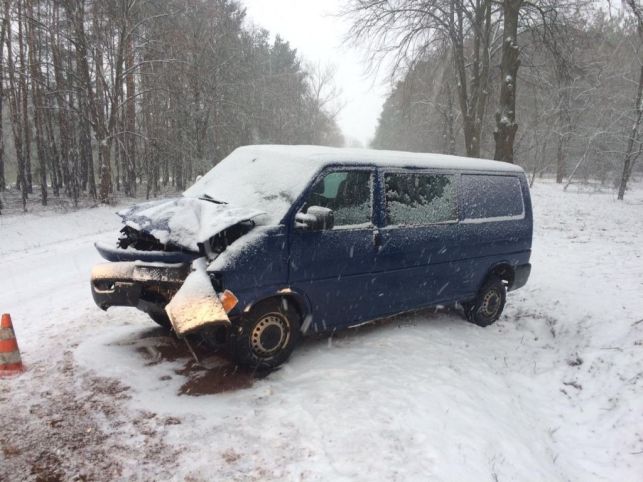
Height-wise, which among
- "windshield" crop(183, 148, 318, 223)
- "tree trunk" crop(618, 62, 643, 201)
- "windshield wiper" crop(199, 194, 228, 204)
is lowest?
"windshield wiper" crop(199, 194, 228, 204)

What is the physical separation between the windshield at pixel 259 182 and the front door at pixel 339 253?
0.61 feet

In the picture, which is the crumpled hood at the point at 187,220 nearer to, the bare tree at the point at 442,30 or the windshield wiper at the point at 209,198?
the windshield wiper at the point at 209,198

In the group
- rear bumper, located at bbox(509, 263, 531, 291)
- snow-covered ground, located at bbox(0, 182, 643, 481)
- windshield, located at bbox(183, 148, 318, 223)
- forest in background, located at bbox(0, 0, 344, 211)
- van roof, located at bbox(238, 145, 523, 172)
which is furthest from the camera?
forest in background, located at bbox(0, 0, 344, 211)

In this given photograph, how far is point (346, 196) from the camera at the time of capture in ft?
15.0

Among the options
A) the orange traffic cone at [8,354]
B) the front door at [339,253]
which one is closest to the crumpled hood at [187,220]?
the front door at [339,253]

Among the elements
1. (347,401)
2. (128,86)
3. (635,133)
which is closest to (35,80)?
(128,86)

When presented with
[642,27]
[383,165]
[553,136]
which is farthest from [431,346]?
[553,136]

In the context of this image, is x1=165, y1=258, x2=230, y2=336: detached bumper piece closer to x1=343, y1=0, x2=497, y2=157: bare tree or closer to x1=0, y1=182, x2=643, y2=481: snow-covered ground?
x1=0, y1=182, x2=643, y2=481: snow-covered ground

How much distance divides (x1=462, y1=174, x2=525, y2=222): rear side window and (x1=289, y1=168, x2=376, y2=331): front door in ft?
5.49

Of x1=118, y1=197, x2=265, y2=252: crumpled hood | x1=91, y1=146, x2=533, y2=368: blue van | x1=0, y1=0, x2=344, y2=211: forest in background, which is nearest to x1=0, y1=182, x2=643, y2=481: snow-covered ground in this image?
x1=91, y1=146, x2=533, y2=368: blue van

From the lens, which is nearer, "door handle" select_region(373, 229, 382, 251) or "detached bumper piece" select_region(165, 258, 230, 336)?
"detached bumper piece" select_region(165, 258, 230, 336)

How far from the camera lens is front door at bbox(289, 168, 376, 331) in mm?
4242

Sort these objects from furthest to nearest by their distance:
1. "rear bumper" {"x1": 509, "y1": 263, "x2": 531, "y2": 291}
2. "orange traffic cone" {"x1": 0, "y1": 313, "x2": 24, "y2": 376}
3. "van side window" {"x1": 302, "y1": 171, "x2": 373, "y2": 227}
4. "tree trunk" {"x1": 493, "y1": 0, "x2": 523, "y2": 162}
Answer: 1. "tree trunk" {"x1": 493, "y1": 0, "x2": 523, "y2": 162}
2. "rear bumper" {"x1": 509, "y1": 263, "x2": 531, "y2": 291}
3. "van side window" {"x1": 302, "y1": 171, "x2": 373, "y2": 227}
4. "orange traffic cone" {"x1": 0, "y1": 313, "x2": 24, "y2": 376}

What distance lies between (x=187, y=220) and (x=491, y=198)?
405 centimetres
